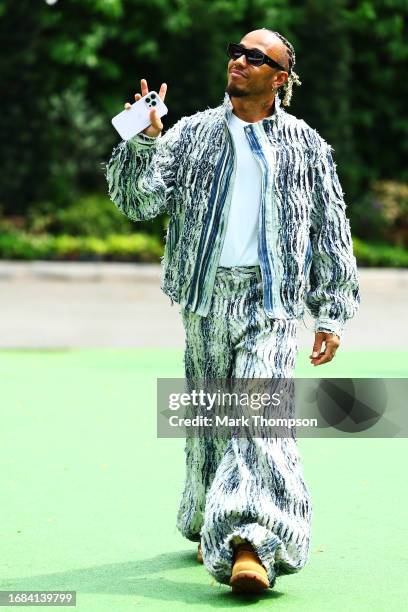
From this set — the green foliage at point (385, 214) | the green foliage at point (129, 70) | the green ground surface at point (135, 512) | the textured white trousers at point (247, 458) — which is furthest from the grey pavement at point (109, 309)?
the textured white trousers at point (247, 458)

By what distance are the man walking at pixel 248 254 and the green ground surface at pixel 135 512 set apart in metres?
0.26

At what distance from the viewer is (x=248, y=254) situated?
5.71m

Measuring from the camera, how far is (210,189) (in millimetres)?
5746

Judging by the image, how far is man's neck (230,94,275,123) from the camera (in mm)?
5766

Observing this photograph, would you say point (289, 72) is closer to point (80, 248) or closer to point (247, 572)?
point (247, 572)

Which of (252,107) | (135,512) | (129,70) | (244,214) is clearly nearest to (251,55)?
(252,107)

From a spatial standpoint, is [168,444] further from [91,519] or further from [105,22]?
A: [105,22]

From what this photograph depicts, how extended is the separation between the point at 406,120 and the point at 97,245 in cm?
767

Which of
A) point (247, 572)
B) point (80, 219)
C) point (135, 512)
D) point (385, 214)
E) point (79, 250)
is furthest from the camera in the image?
point (385, 214)

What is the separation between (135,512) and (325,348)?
1534 mm

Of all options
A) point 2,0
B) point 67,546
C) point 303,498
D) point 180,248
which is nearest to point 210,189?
point 180,248

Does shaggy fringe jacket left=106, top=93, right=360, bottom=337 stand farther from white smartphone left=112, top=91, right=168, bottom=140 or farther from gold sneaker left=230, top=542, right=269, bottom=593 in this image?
gold sneaker left=230, top=542, right=269, bottom=593

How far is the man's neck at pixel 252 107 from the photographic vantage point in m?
5.77

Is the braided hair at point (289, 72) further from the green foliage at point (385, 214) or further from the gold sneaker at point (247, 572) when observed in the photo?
the green foliage at point (385, 214)
